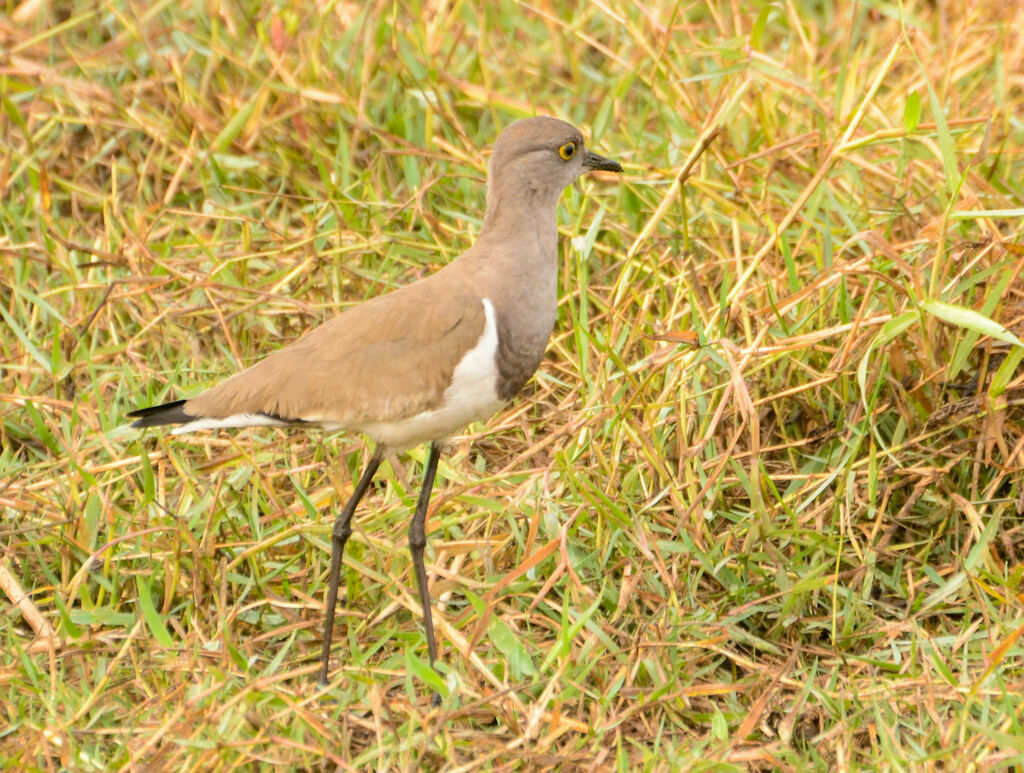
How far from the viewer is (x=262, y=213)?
17.0 feet

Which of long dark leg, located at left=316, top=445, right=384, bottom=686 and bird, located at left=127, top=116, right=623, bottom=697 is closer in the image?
bird, located at left=127, top=116, right=623, bottom=697

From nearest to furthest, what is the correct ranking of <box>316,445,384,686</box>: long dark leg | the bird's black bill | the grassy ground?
the grassy ground → <box>316,445,384,686</box>: long dark leg → the bird's black bill

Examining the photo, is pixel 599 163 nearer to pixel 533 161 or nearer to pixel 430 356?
pixel 533 161

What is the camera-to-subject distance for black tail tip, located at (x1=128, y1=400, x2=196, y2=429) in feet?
11.8

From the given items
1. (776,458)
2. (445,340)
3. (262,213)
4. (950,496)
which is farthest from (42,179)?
(950,496)

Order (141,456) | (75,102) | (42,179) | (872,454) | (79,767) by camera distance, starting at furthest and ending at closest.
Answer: (75,102), (42,179), (141,456), (872,454), (79,767)

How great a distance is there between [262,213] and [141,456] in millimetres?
1449

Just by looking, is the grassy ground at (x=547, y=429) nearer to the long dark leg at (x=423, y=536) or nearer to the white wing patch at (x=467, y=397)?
the long dark leg at (x=423, y=536)

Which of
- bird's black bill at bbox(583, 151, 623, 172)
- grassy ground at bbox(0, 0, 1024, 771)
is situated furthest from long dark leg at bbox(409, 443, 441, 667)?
bird's black bill at bbox(583, 151, 623, 172)

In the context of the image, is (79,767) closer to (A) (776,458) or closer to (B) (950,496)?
(A) (776,458)

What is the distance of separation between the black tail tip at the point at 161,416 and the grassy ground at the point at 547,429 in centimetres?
33

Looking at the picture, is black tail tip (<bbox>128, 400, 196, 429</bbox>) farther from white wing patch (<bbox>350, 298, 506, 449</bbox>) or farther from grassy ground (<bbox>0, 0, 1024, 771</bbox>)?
white wing patch (<bbox>350, 298, 506, 449</bbox>)

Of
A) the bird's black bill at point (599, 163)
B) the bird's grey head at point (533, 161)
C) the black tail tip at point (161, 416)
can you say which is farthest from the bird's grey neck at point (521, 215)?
the black tail tip at point (161, 416)

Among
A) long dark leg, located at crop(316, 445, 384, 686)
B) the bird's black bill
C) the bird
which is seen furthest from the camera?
the bird's black bill
